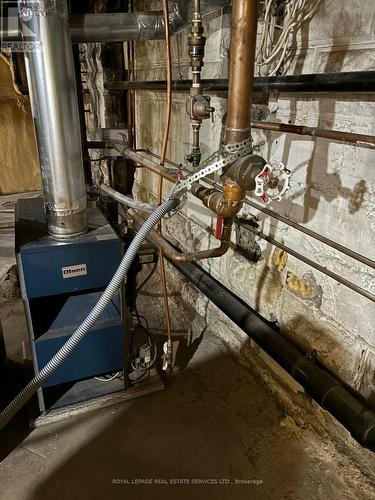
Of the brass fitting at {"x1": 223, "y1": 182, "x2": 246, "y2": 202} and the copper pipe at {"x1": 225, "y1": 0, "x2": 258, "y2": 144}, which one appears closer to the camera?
the copper pipe at {"x1": 225, "y1": 0, "x2": 258, "y2": 144}

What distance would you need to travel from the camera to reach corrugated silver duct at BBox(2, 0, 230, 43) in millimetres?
1490

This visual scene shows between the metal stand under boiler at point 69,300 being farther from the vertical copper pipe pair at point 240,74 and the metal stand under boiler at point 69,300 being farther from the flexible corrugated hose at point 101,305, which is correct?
the vertical copper pipe pair at point 240,74

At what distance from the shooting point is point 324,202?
4.10ft

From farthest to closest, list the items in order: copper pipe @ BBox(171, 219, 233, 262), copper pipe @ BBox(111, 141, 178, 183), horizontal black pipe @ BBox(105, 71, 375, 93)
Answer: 1. copper pipe @ BBox(111, 141, 178, 183)
2. copper pipe @ BBox(171, 219, 233, 262)
3. horizontal black pipe @ BBox(105, 71, 375, 93)

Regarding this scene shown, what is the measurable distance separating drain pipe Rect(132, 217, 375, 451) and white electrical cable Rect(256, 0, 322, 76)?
2.61 feet

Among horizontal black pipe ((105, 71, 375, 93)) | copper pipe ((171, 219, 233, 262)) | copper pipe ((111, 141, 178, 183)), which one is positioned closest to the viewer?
horizontal black pipe ((105, 71, 375, 93))

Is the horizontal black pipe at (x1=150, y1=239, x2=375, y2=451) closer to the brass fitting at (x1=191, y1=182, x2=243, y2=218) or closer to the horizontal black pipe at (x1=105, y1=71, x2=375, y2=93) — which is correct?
the brass fitting at (x1=191, y1=182, x2=243, y2=218)

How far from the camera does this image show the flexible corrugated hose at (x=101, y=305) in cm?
116

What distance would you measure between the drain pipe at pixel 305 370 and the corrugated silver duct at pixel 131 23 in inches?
36.4

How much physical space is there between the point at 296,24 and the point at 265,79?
19 cm

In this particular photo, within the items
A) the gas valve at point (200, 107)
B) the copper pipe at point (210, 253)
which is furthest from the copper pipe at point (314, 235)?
the gas valve at point (200, 107)

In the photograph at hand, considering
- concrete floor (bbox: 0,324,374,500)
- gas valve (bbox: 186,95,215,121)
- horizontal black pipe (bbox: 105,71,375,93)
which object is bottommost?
concrete floor (bbox: 0,324,374,500)

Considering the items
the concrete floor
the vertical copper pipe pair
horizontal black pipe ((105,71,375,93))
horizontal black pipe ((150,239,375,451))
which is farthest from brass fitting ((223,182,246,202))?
the concrete floor

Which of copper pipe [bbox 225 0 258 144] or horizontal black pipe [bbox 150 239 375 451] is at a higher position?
copper pipe [bbox 225 0 258 144]
